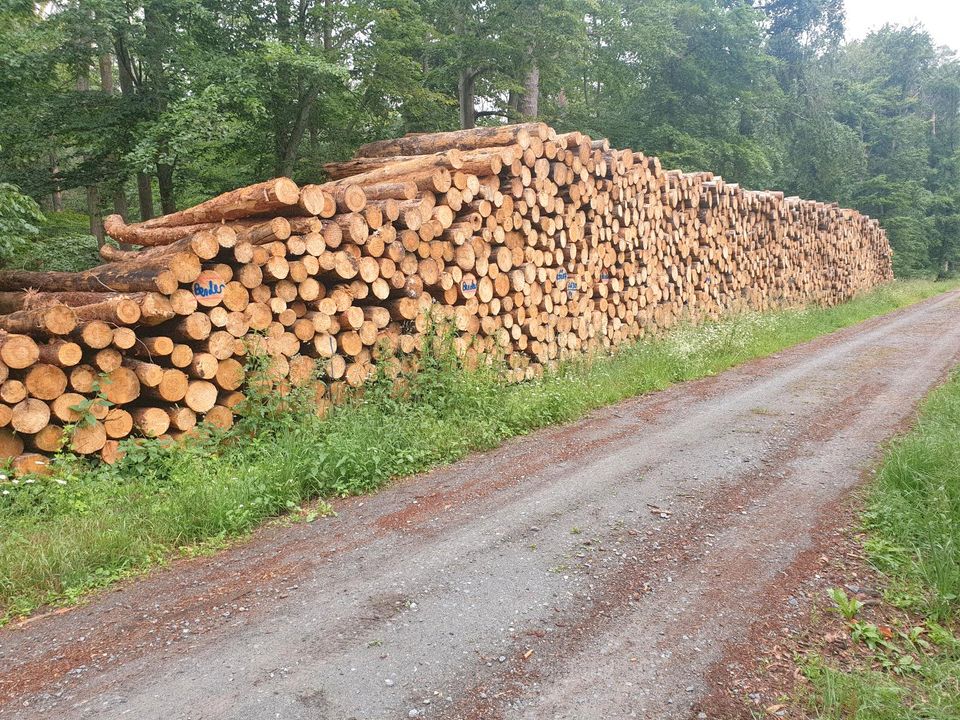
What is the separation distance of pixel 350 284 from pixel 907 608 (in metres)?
5.22

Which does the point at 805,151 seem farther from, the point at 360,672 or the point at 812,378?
the point at 360,672

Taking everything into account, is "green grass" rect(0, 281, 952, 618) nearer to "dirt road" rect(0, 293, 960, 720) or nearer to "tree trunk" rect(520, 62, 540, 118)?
"dirt road" rect(0, 293, 960, 720)

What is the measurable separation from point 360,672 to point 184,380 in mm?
3333

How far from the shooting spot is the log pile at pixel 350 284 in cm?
500

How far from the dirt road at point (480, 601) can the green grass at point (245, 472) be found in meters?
0.28

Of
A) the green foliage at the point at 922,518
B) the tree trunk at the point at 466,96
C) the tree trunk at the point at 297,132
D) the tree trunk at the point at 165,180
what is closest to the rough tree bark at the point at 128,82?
the tree trunk at the point at 165,180

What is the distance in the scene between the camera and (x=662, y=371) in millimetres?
9102

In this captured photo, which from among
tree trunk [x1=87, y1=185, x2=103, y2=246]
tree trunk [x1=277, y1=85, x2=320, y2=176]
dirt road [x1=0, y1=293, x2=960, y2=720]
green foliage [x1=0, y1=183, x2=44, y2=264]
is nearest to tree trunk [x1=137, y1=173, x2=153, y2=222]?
tree trunk [x1=277, y1=85, x2=320, y2=176]

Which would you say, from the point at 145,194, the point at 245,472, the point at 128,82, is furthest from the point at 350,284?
the point at 145,194

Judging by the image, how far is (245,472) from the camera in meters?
4.96

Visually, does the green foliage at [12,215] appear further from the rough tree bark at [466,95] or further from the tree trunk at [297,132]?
the rough tree bark at [466,95]

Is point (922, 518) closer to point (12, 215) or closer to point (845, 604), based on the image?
point (845, 604)

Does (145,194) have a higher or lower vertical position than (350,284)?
higher

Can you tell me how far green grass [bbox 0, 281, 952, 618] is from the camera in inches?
152
